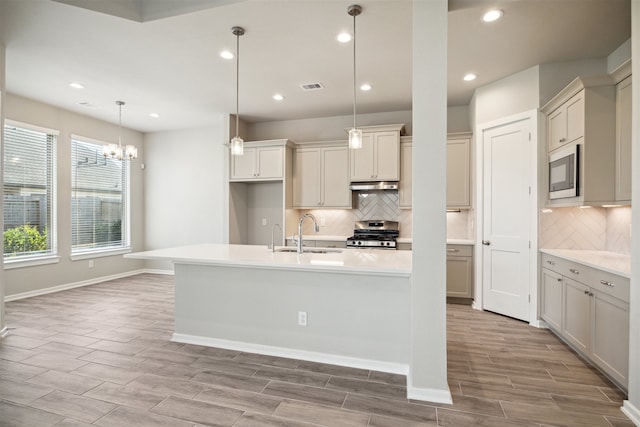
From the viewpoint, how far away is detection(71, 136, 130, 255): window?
573 cm

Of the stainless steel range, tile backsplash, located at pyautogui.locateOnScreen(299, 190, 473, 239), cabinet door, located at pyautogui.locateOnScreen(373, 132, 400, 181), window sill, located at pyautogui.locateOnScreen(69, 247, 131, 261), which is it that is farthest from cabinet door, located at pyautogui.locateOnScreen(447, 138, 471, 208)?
window sill, located at pyautogui.locateOnScreen(69, 247, 131, 261)

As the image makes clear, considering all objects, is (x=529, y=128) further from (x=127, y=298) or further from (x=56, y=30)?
(x=127, y=298)

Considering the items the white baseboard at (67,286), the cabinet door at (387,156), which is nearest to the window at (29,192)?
the white baseboard at (67,286)

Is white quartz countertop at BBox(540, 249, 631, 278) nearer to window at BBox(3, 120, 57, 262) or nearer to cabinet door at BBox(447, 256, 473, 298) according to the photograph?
cabinet door at BBox(447, 256, 473, 298)

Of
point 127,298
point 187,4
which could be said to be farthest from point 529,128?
point 127,298

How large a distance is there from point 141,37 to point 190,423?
3295mm

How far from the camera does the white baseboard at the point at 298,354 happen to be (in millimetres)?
2663

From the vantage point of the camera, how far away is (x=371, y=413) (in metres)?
2.11

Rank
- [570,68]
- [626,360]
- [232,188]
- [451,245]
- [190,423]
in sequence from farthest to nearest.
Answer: [232,188] < [451,245] < [570,68] < [626,360] < [190,423]

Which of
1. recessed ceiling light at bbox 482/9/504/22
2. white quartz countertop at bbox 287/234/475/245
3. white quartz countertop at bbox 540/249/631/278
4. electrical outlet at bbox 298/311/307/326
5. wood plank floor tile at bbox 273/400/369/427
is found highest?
recessed ceiling light at bbox 482/9/504/22

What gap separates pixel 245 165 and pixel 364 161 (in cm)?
196

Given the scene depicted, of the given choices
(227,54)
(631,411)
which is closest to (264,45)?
(227,54)

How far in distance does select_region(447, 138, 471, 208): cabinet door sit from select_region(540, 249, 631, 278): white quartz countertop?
4.47 feet

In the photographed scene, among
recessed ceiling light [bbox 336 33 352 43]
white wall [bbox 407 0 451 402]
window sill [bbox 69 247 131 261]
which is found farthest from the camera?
window sill [bbox 69 247 131 261]
